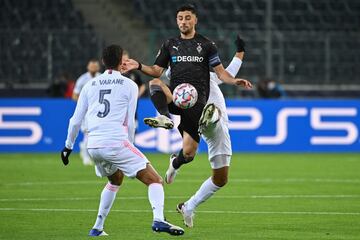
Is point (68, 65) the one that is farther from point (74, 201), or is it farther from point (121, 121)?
point (121, 121)

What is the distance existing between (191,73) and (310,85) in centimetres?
1571

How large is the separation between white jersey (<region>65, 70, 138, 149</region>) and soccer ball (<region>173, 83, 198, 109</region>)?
5.27 ft

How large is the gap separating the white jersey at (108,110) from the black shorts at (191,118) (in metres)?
1.85

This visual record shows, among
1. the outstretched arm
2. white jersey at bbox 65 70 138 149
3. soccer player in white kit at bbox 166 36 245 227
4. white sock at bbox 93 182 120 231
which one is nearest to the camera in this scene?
white jersey at bbox 65 70 138 149

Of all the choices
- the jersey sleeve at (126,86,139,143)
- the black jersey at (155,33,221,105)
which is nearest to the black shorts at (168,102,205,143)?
the black jersey at (155,33,221,105)

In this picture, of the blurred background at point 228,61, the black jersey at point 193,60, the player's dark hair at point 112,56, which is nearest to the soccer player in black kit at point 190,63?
the black jersey at point 193,60

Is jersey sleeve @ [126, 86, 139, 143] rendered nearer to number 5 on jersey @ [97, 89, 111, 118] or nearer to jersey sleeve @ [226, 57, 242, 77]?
number 5 on jersey @ [97, 89, 111, 118]

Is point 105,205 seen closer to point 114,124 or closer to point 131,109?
point 114,124

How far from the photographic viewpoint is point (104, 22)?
28.8 m

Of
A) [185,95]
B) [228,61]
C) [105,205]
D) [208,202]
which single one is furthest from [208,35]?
[105,205]

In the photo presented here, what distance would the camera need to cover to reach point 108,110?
30.3 feet

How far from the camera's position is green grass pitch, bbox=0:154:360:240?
1009 centimetres

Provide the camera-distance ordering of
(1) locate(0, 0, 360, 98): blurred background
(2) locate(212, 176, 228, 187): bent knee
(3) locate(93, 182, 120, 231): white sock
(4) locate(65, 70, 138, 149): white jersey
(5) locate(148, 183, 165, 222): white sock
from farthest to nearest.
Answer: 1. (1) locate(0, 0, 360, 98): blurred background
2. (2) locate(212, 176, 228, 187): bent knee
3. (3) locate(93, 182, 120, 231): white sock
4. (4) locate(65, 70, 138, 149): white jersey
5. (5) locate(148, 183, 165, 222): white sock

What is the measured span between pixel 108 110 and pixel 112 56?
21.2 inches
